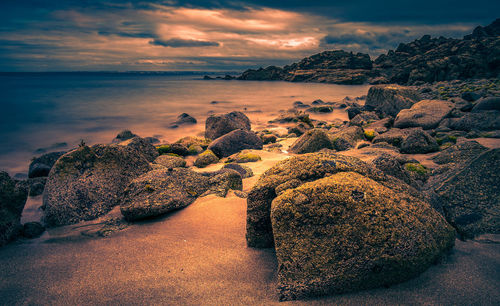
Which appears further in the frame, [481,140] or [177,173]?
[481,140]

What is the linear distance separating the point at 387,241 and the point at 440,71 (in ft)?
123

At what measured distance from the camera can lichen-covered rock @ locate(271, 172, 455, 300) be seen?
177cm

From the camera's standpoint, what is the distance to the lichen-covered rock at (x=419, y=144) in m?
5.31

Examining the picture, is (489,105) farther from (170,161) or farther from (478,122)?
(170,161)

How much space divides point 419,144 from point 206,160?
15.4ft

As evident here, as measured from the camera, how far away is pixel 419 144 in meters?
5.34

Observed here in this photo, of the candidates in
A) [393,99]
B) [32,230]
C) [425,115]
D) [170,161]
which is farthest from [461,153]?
[393,99]

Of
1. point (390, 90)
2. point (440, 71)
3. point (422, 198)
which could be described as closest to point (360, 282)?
point (422, 198)

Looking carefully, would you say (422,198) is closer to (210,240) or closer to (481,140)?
(210,240)

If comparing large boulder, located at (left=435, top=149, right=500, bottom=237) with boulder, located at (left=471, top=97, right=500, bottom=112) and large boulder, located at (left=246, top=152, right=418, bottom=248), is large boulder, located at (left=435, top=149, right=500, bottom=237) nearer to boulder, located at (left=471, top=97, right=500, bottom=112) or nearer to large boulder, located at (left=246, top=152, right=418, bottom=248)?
large boulder, located at (left=246, top=152, right=418, bottom=248)

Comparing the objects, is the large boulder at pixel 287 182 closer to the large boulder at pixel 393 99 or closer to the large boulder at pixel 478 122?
the large boulder at pixel 478 122

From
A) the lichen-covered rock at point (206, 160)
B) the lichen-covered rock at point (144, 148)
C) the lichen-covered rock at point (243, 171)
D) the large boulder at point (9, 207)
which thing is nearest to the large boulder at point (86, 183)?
the large boulder at point (9, 207)

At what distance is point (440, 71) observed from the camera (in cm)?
3056

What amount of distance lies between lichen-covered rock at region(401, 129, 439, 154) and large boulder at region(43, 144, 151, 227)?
5.30 metres
